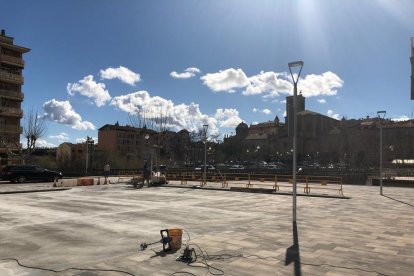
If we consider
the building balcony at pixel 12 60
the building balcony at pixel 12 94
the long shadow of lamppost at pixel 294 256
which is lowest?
the long shadow of lamppost at pixel 294 256

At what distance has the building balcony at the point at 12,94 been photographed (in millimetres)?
64750

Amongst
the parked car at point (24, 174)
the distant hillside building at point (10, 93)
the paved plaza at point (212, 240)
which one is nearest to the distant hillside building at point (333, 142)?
the distant hillside building at point (10, 93)

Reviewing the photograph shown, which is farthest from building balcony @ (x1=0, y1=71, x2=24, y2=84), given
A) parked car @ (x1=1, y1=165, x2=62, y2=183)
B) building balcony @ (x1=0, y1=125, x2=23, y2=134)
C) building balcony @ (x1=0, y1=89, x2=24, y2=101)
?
parked car @ (x1=1, y1=165, x2=62, y2=183)

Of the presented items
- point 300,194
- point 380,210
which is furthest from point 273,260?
point 300,194

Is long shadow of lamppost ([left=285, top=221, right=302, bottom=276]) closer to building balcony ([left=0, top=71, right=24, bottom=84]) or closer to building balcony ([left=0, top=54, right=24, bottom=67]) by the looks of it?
building balcony ([left=0, top=71, right=24, bottom=84])

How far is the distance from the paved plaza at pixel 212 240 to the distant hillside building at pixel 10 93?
170ft

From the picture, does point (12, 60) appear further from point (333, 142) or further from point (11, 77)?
point (333, 142)

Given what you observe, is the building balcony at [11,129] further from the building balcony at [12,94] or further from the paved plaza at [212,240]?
the paved plaza at [212,240]

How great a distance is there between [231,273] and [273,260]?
52.6 inches

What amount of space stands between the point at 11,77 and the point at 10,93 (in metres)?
2.67

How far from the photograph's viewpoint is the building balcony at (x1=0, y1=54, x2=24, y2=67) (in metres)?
65.7

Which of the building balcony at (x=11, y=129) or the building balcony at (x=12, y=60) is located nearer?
the building balcony at (x=11, y=129)

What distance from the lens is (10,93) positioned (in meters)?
65.8

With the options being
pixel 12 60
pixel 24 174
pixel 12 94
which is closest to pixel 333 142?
pixel 12 94
